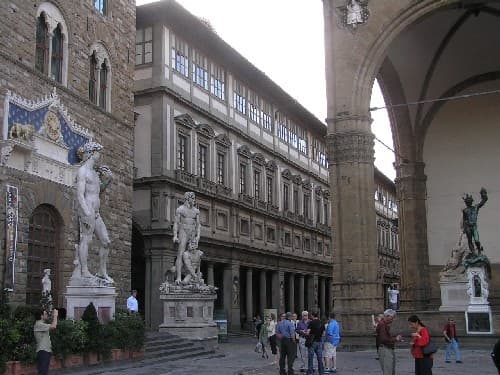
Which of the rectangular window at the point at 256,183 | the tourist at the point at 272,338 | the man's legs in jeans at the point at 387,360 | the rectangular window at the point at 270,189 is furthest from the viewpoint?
the rectangular window at the point at 270,189

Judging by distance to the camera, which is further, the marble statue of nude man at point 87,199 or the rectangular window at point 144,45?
the rectangular window at point 144,45

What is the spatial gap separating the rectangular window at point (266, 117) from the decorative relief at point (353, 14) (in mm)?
21334

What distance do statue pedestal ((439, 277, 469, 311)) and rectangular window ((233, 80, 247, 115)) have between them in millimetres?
21466

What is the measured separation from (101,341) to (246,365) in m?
4.40

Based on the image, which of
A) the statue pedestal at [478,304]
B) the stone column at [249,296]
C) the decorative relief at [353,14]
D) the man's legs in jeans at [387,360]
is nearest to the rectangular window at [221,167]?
the stone column at [249,296]

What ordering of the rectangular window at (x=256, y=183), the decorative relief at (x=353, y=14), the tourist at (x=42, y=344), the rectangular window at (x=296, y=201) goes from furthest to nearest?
the rectangular window at (x=296, y=201) → the rectangular window at (x=256, y=183) → the decorative relief at (x=353, y=14) → the tourist at (x=42, y=344)

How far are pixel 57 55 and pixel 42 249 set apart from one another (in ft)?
20.9

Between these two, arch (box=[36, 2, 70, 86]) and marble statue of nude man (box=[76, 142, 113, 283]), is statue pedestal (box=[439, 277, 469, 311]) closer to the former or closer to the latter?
marble statue of nude man (box=[76, 142, 113, 283])

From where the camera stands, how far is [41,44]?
22234mm

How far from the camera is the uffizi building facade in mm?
20969

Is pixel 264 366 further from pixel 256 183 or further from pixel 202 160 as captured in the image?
pixel 256 183

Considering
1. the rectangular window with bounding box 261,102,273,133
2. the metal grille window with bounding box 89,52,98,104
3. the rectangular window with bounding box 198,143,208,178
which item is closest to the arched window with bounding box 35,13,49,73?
the metal grille window with bounding box 89,52,98,104

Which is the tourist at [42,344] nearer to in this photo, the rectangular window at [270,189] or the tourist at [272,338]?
the tourist at [272,338]

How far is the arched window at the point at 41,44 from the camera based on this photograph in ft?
72.2
